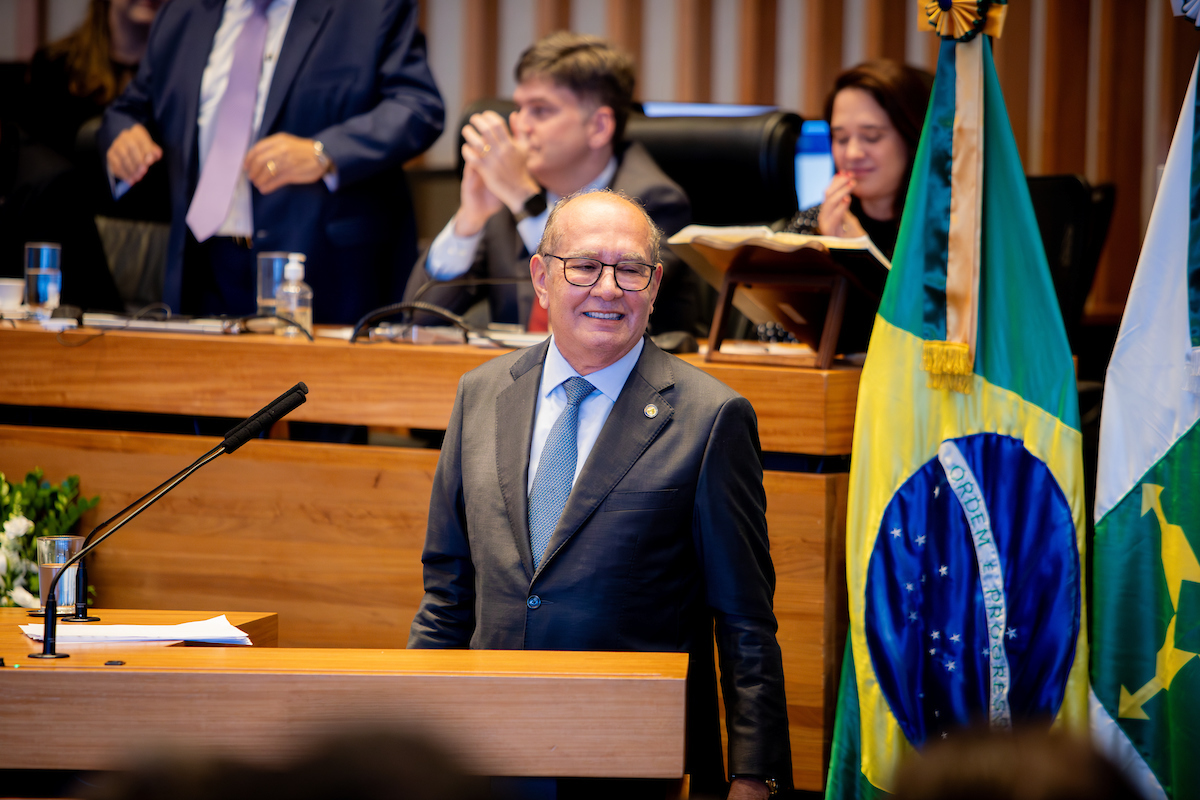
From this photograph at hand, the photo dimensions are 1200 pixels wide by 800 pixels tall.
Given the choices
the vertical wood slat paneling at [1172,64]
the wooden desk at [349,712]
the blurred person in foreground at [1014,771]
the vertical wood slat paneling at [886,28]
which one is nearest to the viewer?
the blurred person in foreground at [1014,771]

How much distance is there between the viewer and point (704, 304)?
3.28 m

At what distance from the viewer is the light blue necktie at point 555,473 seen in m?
1.57

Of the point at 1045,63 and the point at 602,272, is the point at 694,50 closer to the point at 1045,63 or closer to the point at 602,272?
the point at 1045,63

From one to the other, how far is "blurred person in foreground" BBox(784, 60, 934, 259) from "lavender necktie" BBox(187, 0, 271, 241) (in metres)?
1.51

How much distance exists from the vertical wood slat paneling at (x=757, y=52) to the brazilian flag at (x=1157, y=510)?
8.26ft

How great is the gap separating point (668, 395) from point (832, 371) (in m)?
0.60

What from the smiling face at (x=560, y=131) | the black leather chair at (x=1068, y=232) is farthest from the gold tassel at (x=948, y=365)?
the smiling face at (x=560, y=131)

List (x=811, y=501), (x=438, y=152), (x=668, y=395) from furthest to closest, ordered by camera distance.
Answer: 1. (x=438, y=152)
2. (x=811, y=501)
3. (x=668, y=395)

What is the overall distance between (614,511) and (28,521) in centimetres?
135

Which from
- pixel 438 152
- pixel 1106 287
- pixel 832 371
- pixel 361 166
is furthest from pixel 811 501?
pixel 438 152

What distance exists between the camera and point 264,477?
2314 mm

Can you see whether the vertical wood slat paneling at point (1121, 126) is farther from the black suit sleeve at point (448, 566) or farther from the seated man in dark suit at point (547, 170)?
the black suit sleeve at point (448, 566)

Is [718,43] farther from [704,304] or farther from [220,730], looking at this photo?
[220,730]

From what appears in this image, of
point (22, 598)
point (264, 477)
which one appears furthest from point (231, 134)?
point (22, 598)
